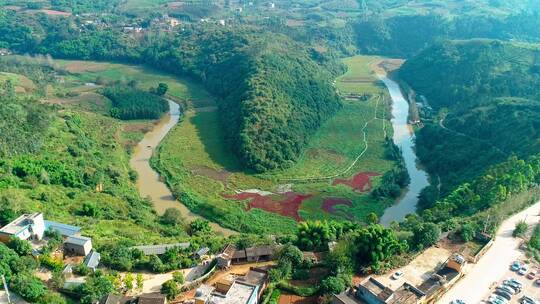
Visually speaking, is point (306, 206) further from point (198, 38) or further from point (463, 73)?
point (198, 38)

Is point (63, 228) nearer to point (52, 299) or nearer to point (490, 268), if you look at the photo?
point (52, 299)

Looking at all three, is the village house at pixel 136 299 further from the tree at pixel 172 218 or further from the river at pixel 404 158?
the river at pixel 404 158

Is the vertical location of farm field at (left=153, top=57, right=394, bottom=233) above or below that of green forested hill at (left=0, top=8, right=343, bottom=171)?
below

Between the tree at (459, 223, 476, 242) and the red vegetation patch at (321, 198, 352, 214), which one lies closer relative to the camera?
the tree at (459, 223, 476, 242)

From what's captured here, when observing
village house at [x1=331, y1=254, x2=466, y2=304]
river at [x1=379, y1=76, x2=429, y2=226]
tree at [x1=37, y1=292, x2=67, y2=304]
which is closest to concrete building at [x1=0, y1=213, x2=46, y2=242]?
tree at [x1=37, y1=292, x2=67, y2=304]

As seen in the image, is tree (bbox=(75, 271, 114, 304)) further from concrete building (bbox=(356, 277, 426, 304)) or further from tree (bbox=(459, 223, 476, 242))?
tree (bbox=(459, 223, 476, 242))

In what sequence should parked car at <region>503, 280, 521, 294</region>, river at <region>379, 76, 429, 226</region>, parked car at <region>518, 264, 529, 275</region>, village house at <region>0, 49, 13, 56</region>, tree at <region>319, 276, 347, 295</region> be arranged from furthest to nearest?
village house at <region>0, 49, 13, 56</region>
river at <region>379, 76, 429, 226</region>
parked car at <region>518, 264, 529, 275</region>
parked car at <region>503, 280, 521, 294</region>
tree at <region>319, 276, 347, 295</region>

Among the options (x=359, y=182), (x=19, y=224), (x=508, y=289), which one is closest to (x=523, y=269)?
(x=508, y=289)
